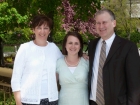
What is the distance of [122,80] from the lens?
2871 millimetres

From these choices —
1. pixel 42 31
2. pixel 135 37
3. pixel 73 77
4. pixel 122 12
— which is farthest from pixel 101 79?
pixel 135 37

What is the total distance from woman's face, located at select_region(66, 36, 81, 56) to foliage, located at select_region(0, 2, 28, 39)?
A: 665 cm

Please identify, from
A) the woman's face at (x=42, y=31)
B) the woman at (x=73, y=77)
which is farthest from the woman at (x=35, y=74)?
the woman at (x=73, y=77)

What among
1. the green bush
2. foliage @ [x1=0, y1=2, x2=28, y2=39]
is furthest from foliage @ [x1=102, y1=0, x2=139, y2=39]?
foliage @ [x1=0, y1=2, x2=28, y2=39]

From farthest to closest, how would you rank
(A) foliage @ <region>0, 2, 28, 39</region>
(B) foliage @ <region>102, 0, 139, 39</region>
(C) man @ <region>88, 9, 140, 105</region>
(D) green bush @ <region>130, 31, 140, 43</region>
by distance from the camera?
(D) green bush @ <region>130, 31, 140, 43</region> → (B) foliage @ <region>102, 0, 139, 39</region> → (A) foliage @ <region>0, 2, 28, 39</region> → (C) man @ <region>88, 9, 140, 105</region>

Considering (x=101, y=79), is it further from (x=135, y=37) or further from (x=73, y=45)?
(x=135, y=37)

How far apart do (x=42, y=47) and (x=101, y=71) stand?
70 cm

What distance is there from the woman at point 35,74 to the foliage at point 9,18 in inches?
264

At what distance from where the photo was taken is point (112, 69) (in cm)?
287

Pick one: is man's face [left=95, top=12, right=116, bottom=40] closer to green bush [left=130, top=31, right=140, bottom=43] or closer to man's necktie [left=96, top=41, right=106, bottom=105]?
man's necktie [left=96, top=41, right=106, bottom=105]

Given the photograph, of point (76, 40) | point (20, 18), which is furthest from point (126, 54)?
point (20, 18)

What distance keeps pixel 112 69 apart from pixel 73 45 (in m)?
0.56

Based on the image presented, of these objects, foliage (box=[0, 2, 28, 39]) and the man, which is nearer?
the man

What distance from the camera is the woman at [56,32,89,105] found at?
317 cm
